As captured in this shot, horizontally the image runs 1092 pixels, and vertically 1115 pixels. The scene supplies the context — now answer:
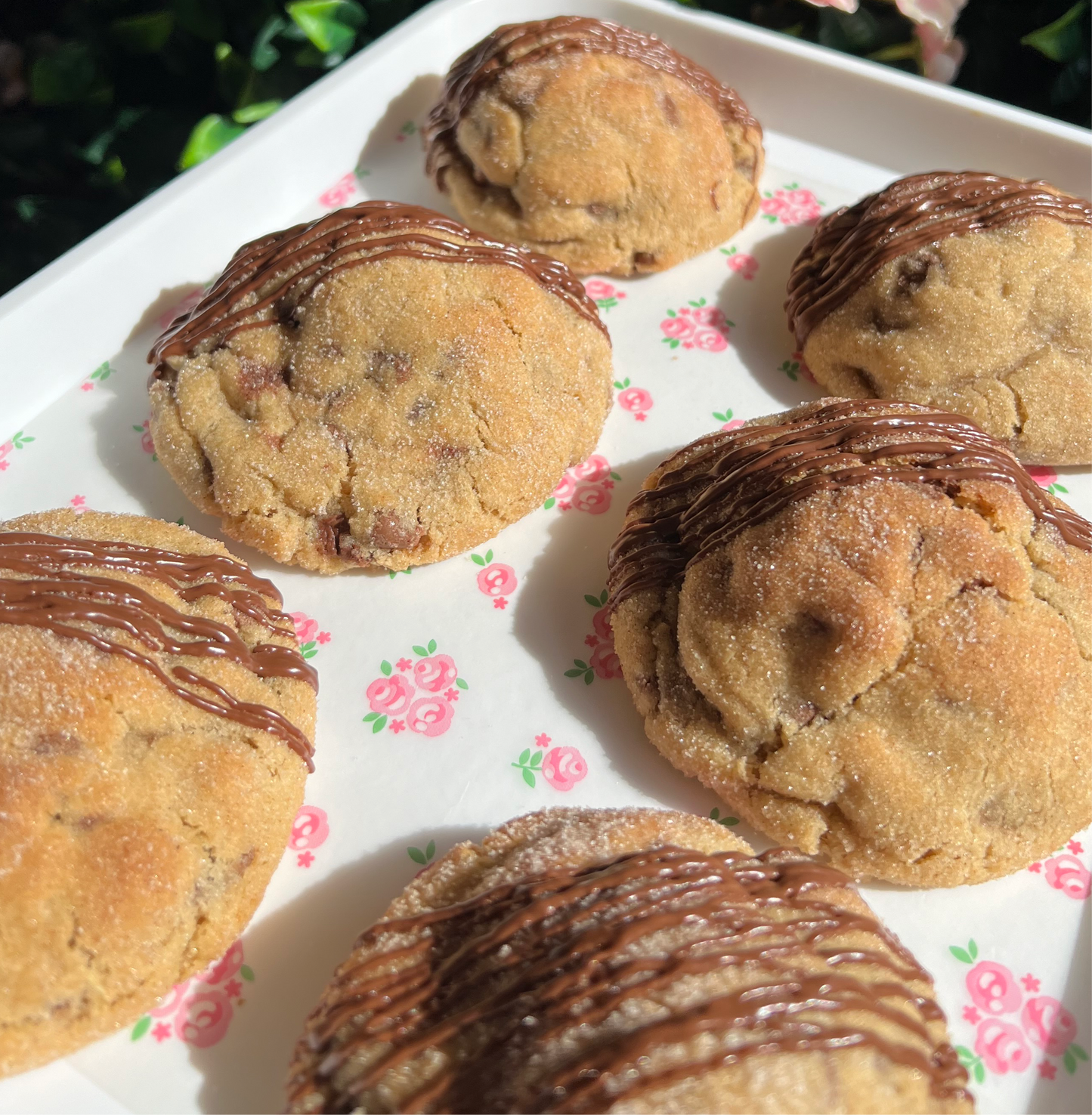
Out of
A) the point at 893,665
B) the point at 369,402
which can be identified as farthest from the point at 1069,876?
the point at 369,402

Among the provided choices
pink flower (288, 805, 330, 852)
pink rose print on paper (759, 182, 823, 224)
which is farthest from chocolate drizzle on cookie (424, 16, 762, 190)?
pink flower (288, 805, 330, 852)

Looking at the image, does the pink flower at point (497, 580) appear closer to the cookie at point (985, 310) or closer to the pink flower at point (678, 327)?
the pink flower at point (678, 327)

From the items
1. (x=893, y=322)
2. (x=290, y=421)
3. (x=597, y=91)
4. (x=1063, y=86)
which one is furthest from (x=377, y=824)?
(x=1063, y=86)

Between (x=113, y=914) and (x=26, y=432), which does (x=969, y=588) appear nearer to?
(x=113, y=914)

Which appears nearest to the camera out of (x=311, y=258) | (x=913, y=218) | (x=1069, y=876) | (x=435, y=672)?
(x=1069, y=876)

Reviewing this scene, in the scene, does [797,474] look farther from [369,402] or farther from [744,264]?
[744,264]

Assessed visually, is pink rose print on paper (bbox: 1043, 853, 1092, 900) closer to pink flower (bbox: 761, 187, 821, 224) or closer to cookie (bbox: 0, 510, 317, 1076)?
cookie (bbox: 0, 510, 317, 1076)

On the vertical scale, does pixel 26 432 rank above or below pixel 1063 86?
above
